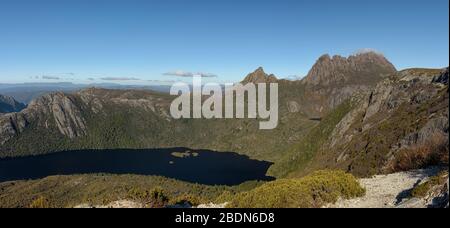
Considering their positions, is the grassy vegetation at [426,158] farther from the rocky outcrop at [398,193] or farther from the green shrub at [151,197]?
the green shrub at [151,197]

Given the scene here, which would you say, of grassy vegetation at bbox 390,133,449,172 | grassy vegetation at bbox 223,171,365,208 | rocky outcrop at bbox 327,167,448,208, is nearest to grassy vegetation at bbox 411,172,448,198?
rocky outcrop at bbox 327,167,448,208

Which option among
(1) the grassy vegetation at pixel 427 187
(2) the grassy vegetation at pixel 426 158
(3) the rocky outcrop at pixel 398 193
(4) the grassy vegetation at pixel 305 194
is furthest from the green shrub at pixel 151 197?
(2) the grassy vegetation at pixel 426 158
